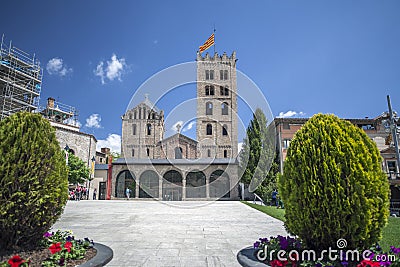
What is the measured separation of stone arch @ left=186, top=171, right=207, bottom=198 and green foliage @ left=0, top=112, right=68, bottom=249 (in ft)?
90.1

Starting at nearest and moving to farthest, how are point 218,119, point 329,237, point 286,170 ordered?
point 329,237 → point 286,170 → point 218,119

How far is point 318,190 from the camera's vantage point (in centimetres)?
358

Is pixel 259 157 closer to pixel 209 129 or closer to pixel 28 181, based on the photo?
pixel 209 129

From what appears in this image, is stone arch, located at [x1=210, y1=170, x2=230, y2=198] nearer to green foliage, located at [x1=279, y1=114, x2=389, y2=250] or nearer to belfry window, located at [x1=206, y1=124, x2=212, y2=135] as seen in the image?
belfry window, located at [x1=206, y1=124, x2=212, y2=135]

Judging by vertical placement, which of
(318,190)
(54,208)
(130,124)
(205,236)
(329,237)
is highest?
(130,124)

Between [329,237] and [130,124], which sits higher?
[130,124]

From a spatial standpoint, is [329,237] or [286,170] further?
[286,170]

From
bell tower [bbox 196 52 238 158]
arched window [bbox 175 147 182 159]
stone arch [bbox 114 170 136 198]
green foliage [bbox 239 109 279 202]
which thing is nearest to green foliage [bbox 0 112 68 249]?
green foliage [bbox 239 109 279 202]

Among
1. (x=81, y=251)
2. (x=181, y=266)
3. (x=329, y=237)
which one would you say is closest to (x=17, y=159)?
(x=81, y=251)

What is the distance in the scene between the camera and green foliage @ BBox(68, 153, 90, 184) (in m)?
31.8

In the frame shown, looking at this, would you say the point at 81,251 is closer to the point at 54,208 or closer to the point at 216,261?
the point at 54,208

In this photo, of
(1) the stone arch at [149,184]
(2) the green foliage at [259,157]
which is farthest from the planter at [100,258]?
(1) the stone arch at [149,184]

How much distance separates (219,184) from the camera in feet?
103

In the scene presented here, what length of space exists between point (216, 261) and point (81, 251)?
88.3 inches
